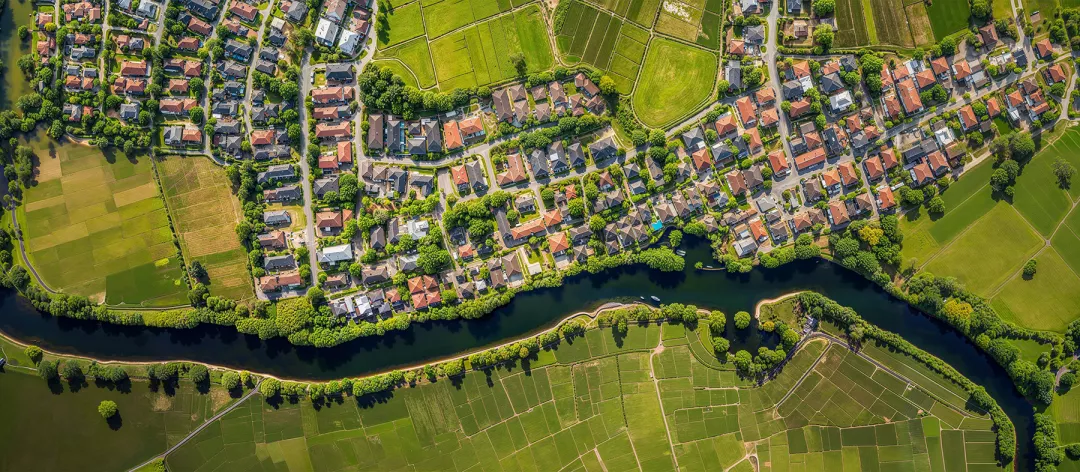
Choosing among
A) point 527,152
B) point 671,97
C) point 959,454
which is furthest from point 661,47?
point 959,454

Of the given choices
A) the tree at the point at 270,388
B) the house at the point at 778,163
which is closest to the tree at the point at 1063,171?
the house at the point at 778,163

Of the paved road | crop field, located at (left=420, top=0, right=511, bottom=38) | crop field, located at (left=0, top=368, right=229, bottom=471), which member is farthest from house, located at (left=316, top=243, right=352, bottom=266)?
crop field, located at (left=420, top=0, right=511, bottom=38)

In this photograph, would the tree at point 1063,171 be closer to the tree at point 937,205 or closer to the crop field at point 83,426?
the tree at point 937,205

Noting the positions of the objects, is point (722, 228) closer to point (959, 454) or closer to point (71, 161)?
point (959, 454)

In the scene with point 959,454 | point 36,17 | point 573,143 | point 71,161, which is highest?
point 36,17

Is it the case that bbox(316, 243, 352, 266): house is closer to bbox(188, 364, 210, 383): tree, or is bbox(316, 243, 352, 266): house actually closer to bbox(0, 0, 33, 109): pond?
bbox(188, 364, 210, 383): tree

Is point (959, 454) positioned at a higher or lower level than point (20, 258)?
lower
